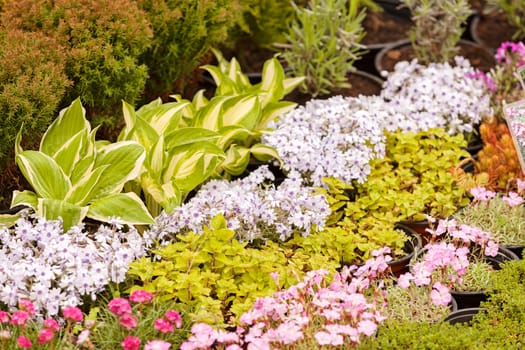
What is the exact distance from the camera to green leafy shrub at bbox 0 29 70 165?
10.1 ft

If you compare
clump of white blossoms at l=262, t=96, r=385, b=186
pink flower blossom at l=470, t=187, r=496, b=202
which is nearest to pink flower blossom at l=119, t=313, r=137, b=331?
clump of white blossoms at l=262, t=96, r=385, b=186

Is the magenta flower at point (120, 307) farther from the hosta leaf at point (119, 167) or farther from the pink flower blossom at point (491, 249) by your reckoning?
the pink flower blossom at point (491, 249)

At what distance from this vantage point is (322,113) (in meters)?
3.79

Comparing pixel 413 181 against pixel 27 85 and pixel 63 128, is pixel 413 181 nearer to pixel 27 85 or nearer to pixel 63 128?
pixel 63 128

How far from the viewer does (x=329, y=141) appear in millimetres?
3605

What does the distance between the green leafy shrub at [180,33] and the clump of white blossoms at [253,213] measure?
0.92m

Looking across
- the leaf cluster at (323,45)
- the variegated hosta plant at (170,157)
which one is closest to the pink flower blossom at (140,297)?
the variegated hosta plant at (170,157)

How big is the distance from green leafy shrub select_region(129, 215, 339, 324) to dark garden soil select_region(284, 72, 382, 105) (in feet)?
5.33

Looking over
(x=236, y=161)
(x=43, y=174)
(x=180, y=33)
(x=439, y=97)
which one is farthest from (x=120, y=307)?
(x=439, y=97)

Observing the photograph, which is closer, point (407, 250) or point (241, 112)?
point (407, 250)

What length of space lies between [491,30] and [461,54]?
0.57 meters

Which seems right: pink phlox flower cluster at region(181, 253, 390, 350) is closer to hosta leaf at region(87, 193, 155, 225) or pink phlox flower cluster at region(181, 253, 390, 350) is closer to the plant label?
hosta leaf at region(87, 193, 155, 225)

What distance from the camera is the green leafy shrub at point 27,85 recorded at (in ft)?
10.1

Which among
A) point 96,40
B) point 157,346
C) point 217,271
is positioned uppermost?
point 96,40
